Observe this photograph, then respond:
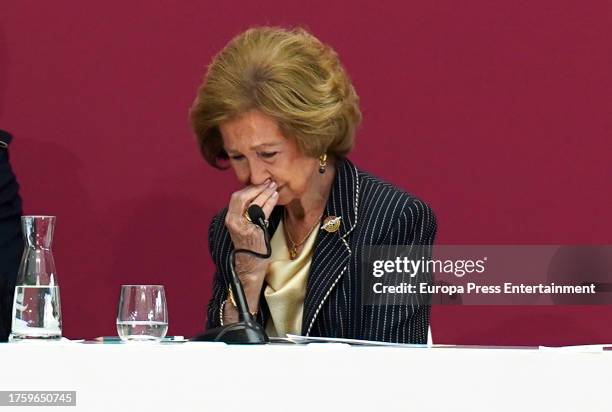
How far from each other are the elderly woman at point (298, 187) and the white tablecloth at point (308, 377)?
0.66 meters

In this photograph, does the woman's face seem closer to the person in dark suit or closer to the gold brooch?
the gold brooch

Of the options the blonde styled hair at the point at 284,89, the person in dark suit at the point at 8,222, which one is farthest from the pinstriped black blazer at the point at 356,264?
the person in dark suit at the point at 8,222

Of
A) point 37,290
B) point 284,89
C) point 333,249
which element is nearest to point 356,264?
point 333,249

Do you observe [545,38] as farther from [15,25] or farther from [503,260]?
[15,25]

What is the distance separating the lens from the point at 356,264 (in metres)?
2.11

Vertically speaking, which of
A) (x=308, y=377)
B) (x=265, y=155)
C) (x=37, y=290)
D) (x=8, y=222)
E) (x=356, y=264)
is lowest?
(x=308, y=377)

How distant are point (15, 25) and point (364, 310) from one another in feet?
4.32

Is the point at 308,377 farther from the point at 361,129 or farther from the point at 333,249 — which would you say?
the point at 361,129

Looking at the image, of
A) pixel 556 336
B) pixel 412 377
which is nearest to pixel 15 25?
pixel 556 336

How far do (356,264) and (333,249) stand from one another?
0.18ft

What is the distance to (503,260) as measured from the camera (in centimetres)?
235

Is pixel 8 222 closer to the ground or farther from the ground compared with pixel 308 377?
farther from the ground

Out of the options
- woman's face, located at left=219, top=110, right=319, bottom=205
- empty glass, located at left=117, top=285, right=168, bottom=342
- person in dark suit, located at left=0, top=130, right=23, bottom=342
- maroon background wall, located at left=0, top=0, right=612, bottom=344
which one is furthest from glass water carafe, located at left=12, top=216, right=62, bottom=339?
maroon background wall, located at left=0, top=0, right=612, bottom=344

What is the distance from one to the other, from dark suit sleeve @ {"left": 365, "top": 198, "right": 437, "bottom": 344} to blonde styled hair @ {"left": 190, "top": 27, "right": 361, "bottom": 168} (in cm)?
21
